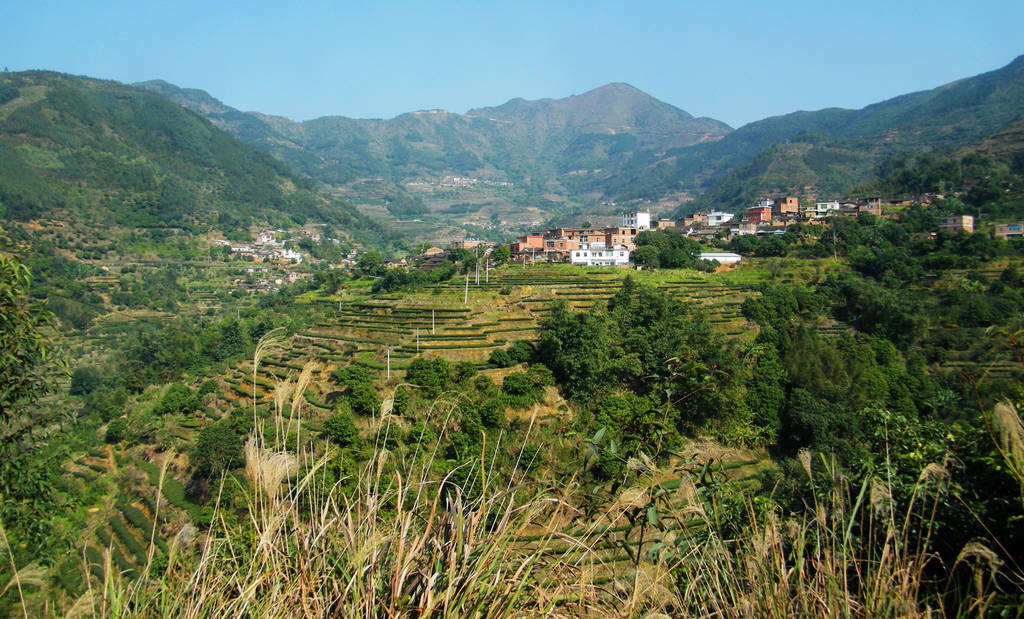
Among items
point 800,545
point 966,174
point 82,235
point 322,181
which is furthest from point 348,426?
point 322,181

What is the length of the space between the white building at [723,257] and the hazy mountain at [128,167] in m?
62.1

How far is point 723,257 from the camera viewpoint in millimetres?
34656

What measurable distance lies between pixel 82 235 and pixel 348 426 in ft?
194

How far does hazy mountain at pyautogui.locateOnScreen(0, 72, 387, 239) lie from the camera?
64250 mm

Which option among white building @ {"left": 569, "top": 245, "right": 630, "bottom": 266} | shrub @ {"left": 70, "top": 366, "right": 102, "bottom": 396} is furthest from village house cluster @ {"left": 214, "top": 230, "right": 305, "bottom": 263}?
white building @ {"left": 569, "top": 245, "right": 630, "bottom": 266}

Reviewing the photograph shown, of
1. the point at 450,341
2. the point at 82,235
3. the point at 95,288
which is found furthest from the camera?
the point at 82,235

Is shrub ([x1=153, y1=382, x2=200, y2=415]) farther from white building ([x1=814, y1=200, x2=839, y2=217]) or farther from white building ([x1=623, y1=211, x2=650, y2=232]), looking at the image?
white building ([x1=814, y1=200, x2=839, y2=217])

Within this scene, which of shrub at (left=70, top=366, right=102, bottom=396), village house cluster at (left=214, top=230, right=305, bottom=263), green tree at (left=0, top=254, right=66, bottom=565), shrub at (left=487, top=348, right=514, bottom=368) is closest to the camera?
green tree at (left=0, top=254, right=66, bottom=565)

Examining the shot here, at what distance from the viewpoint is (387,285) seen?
34312mm

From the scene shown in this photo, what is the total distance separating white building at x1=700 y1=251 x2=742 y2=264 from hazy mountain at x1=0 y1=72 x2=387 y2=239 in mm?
62136

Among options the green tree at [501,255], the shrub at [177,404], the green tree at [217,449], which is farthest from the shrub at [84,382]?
the green tree at [501,255]

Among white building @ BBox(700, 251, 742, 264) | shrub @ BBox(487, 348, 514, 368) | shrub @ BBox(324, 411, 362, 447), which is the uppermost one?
white building @ BBox(700, 251, 742, 264)

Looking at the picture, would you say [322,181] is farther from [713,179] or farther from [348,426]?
[348,426]

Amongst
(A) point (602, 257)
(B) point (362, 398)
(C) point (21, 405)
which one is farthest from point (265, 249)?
(C) point (21, 405)
